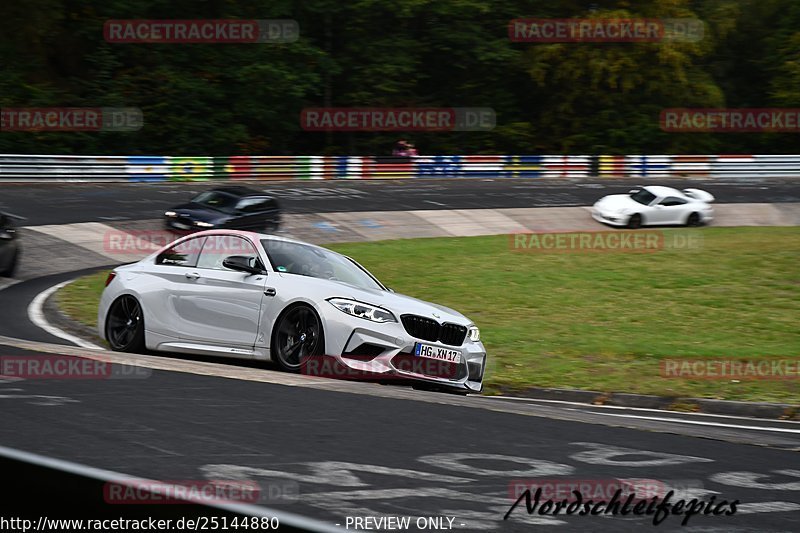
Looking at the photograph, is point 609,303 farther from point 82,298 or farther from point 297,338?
point 297,338

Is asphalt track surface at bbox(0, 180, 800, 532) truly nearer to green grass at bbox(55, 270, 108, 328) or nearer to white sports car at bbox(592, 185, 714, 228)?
green grass at bbox(55, 270, 108, 328)

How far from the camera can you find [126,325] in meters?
11.1

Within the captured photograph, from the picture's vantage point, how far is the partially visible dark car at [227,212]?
86.1 feet

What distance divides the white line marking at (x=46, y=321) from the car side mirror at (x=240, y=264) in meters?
2.21

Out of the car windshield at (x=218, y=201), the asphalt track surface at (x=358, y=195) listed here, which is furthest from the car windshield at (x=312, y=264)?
the asphalt track surface at (x=358, y=195)

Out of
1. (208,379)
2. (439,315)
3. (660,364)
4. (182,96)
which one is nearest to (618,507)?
(208,379)

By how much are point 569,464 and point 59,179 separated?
34.5 m

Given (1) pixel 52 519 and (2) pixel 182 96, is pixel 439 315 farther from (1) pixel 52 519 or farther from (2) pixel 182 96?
(2) pixel 182 96

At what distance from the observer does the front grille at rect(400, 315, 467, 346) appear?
379 inches

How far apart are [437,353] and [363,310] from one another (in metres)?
0.84

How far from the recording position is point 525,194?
38281 millimetres

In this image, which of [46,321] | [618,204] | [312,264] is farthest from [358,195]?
[312,264]

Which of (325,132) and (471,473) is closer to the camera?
(471,473)

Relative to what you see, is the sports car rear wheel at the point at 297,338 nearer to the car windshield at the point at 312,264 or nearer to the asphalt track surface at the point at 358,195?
the car windshield at the point at 312,264
